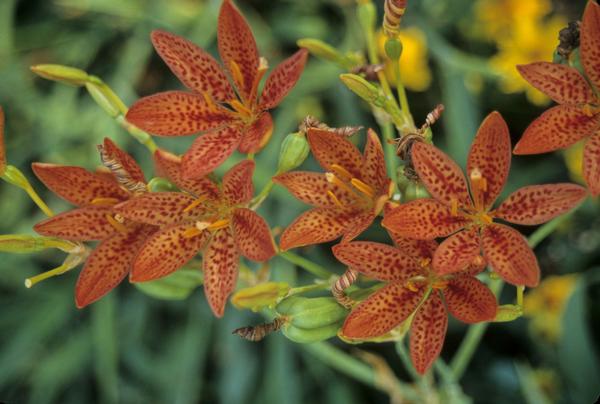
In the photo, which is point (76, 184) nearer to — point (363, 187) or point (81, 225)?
point (81, 225)

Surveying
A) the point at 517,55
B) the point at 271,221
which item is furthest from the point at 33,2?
the point at 517,55

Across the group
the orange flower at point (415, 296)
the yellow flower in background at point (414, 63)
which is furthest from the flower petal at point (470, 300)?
A: the yellow flower in background at point (414, 63)

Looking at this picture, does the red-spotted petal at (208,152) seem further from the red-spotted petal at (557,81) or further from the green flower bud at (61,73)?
the red-spotted petal at (557,81)

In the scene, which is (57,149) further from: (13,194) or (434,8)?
(434,8)

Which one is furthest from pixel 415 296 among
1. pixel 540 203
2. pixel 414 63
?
pixel 414 63

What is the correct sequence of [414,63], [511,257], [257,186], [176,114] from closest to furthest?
[511,257]
[176,114]
[257,186]
[414,63]
